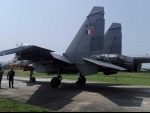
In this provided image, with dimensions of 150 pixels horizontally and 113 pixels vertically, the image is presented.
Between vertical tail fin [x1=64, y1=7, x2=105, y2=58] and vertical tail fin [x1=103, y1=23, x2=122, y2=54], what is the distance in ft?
14.0

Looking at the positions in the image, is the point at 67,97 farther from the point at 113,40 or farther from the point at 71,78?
the point at 71,78

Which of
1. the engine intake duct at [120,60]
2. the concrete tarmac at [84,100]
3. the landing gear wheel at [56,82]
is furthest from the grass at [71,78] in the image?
the engine intake duct at [120,60]

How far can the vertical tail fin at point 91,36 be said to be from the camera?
1441 centimetres

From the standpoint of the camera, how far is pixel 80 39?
49.6ft

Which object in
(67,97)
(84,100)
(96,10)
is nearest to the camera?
(84,100)

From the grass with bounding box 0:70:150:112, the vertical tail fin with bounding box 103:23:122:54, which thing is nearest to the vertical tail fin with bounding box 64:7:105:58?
the vertical tail fin with bounding box 103:23:122:54

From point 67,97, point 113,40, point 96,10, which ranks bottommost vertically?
point 67,97

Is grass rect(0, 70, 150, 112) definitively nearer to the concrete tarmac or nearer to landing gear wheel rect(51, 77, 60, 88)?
the concrete tarmac

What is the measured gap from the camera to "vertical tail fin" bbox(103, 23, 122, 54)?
59.9ft

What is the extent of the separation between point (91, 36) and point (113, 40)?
4657mm

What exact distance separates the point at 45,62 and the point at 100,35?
4.56 meters

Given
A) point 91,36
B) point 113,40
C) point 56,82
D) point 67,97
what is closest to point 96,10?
point 91,36

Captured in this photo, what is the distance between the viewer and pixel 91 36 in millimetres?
14547

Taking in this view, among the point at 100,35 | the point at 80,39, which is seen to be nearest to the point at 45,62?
the point at 80,39
